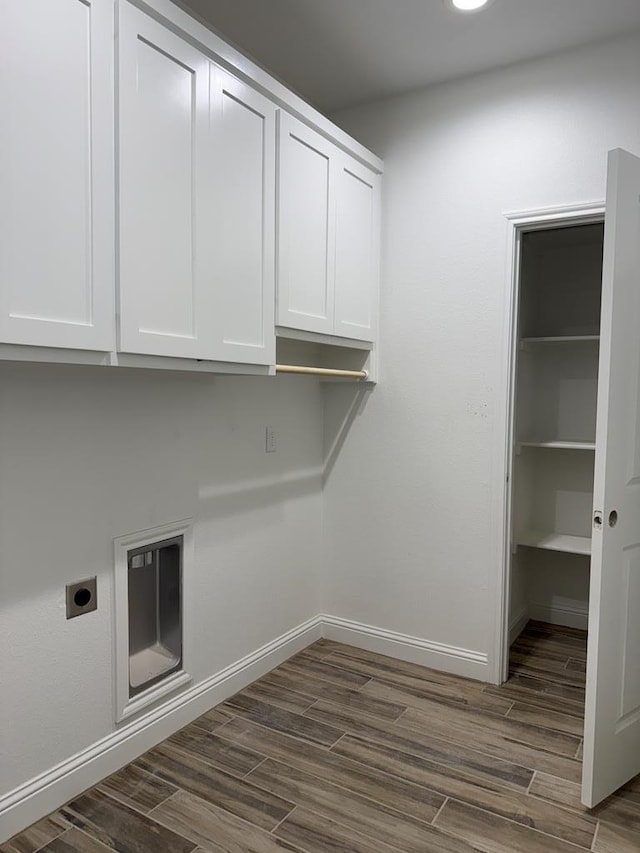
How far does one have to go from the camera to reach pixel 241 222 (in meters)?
2.18

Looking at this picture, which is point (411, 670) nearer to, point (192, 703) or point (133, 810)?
point (192, 703)

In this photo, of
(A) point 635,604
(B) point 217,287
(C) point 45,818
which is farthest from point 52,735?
(A) point 635,604

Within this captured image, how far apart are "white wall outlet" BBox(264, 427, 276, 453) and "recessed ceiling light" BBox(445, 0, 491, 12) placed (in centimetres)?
183

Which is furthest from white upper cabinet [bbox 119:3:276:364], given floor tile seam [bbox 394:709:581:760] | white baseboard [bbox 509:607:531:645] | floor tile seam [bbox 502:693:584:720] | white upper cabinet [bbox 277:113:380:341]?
white baseboard [bbox 509:607:531:645]

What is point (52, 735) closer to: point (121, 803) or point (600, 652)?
point (121, 803)

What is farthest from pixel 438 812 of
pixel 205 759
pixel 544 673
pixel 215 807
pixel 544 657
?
pixel 544 657

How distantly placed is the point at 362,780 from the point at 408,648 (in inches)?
39.4

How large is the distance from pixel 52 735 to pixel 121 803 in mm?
318

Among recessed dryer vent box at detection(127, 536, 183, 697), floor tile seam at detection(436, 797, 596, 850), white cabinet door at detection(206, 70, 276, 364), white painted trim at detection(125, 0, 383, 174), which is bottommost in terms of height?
floor tile seam at detection(436, 797, 596, 850)

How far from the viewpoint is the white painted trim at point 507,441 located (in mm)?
2697

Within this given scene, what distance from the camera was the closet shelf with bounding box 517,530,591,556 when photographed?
3260 millimetres

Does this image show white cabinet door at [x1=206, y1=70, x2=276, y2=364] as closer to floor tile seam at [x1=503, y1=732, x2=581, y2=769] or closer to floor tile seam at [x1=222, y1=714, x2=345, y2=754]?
floor tile seam at [x1=222, y1=714, x2=345, y2=754]

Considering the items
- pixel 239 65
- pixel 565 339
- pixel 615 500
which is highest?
pixel 239 65

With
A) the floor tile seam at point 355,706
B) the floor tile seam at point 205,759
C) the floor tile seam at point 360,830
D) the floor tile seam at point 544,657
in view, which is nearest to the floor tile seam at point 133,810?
the floor tile seam at point 205,759
